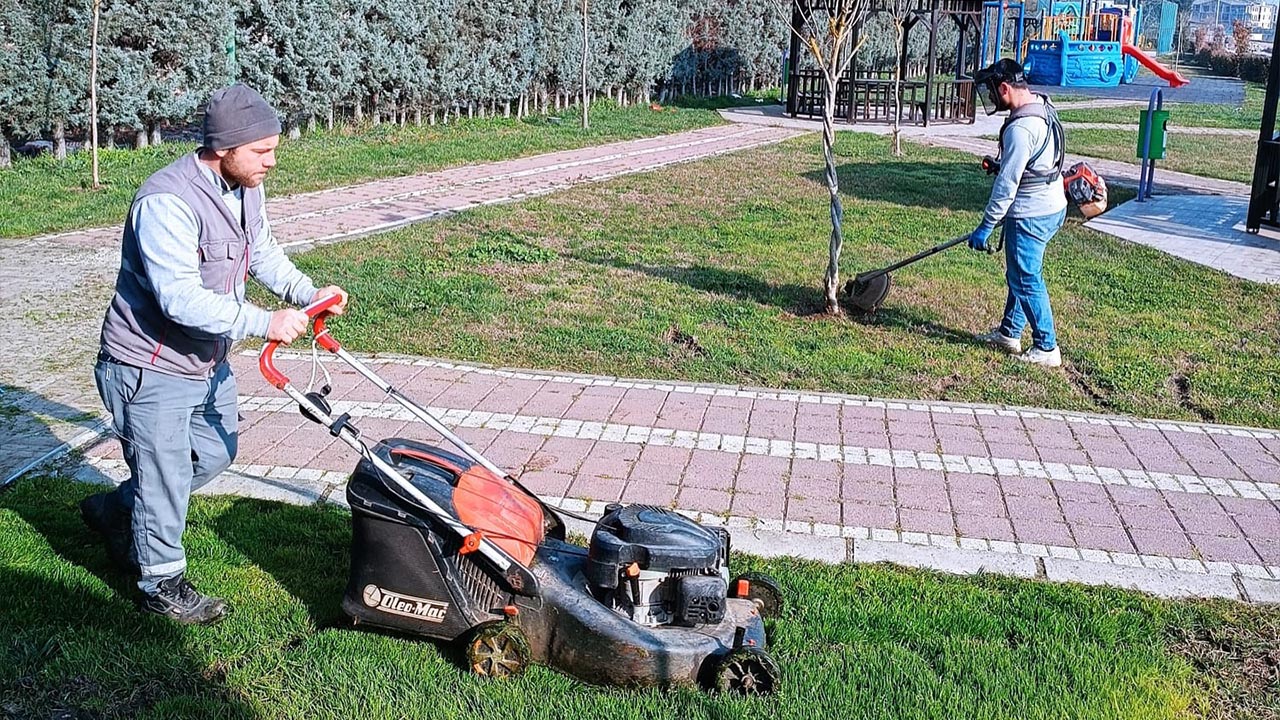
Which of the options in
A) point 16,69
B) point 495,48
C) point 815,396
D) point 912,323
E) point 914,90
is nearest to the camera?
point 815,396

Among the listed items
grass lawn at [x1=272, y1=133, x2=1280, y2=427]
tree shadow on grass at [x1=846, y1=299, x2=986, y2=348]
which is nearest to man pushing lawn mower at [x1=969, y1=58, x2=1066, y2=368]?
grass lawn at [x1=272, y1=133, x2=1280, y2=427]

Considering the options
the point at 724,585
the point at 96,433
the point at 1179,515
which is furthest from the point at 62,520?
the point at 1179,515

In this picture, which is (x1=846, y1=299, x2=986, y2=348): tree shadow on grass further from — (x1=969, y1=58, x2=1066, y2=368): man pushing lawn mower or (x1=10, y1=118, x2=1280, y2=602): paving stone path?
(x1=10, y1=118, x2=1280, y2=602): paving stone path

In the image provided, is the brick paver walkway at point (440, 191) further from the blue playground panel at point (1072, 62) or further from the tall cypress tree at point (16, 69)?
the blue playground panel at point (1072, 62)

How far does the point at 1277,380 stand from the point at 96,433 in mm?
6649

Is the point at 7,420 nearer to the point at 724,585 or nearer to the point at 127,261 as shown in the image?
the point at 127,261

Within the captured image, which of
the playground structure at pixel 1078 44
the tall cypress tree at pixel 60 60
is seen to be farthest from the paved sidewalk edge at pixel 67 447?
the playground structure at pixel 1078 44

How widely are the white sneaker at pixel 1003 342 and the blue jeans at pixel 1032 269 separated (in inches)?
6.4

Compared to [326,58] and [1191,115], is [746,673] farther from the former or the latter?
[1191,115]

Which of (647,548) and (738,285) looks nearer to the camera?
(647,548)

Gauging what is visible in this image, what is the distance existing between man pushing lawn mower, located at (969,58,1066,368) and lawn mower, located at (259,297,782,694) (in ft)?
13.6

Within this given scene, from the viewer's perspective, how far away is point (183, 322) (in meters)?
3.40

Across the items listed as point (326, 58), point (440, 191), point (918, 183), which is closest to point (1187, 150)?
point (918, 183)

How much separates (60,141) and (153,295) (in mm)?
11967
